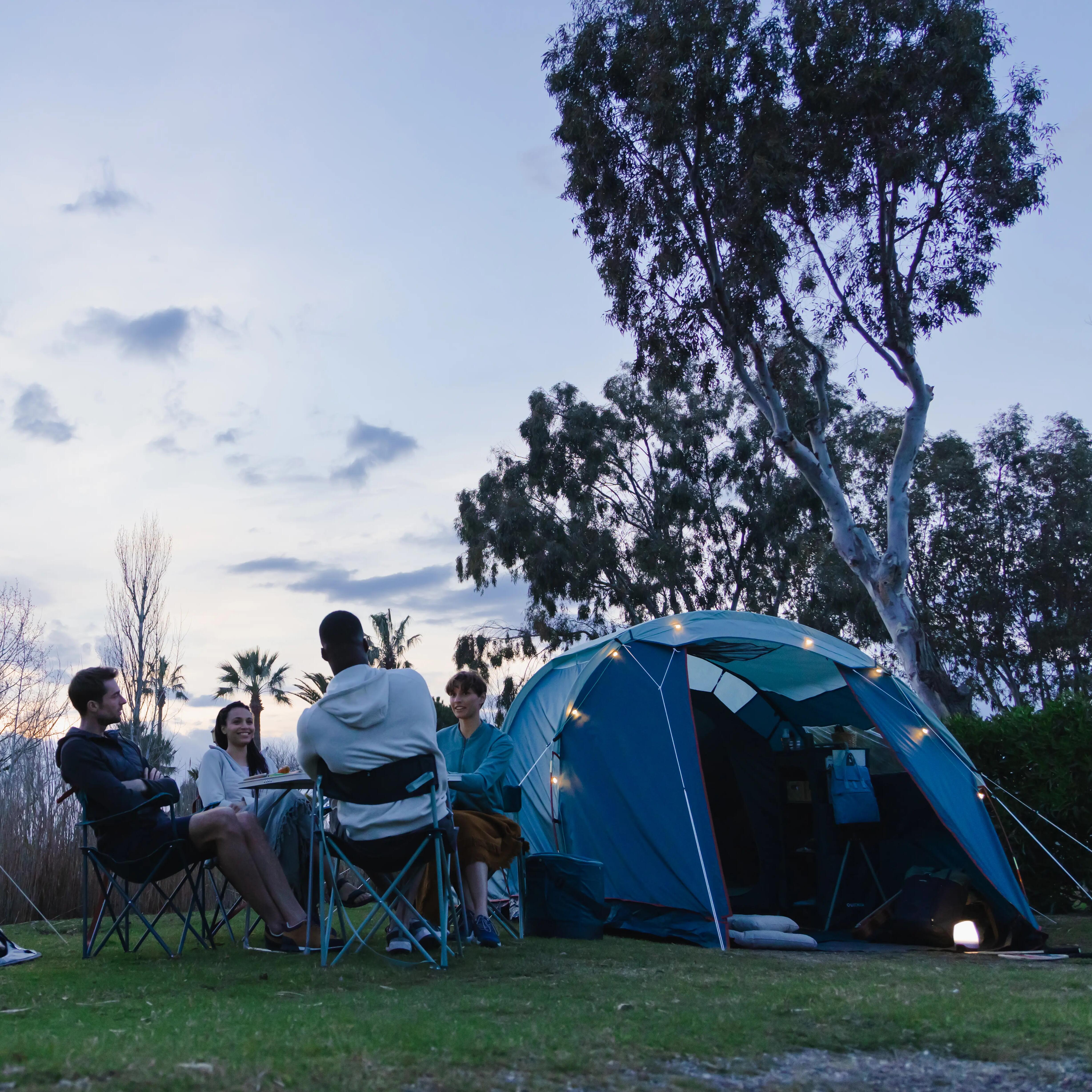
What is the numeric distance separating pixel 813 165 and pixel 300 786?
10.7 metres

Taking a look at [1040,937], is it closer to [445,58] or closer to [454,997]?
[454,997]

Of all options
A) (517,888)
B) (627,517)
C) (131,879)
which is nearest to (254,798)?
(131,879)

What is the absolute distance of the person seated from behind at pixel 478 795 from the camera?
4.54 metres

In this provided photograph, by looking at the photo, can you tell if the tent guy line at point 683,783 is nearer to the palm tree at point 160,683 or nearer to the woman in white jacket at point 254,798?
the woman in white jacket at point 254,798

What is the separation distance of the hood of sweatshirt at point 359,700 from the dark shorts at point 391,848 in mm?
422

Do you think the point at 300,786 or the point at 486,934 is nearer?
the point at 486,934

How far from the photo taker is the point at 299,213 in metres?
8.91

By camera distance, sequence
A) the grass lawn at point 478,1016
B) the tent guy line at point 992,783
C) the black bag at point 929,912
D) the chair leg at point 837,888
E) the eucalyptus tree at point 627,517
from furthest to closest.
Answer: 1. the eucalyptus tree at point 627,517
2. the chair leg at point 837,888
3. the tent guy line at point 992,783
4. the black bag at point 929,912
5. the grass lawn at point 478,1016

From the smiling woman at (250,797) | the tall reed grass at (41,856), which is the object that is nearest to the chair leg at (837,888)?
the smiling woman at (250,797)

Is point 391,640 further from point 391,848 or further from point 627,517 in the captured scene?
point 391,848

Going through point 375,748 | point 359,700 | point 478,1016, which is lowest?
point 478,1016

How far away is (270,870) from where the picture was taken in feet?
13.9

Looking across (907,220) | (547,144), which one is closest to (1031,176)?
(907,220)

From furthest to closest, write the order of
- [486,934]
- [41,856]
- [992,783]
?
[41,856] < [992,783] < [486,934]
